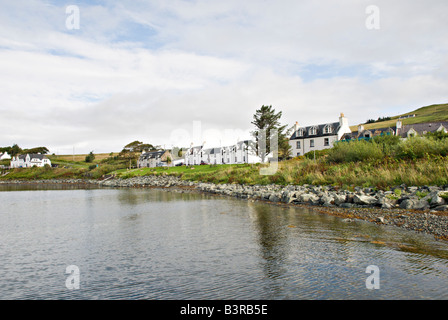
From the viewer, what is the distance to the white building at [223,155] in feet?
283

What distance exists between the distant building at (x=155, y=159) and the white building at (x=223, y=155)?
8961 millimetres

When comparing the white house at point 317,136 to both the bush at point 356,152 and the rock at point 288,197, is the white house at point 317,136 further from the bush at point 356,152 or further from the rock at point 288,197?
the rock at point 288,197

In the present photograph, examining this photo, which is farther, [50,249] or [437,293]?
[50,249]

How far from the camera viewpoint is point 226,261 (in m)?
9.60

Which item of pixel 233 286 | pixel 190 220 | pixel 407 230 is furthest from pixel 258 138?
pixel 233 286

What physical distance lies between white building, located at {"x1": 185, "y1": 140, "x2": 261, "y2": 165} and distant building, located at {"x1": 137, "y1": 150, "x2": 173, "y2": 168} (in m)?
8.96

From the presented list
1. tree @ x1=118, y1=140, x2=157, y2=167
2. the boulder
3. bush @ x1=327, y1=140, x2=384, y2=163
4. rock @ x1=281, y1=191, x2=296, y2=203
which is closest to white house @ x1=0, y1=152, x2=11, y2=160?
tree @ x1=118, y1=140, x2=157, y2=167

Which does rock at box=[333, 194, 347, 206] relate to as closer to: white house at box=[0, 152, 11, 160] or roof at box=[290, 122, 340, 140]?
roof at box=[290, 122, 340, 140]

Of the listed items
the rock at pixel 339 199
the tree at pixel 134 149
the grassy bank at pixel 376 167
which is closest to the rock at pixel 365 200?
the rock at pixel 339 199

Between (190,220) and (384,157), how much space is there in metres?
19.8

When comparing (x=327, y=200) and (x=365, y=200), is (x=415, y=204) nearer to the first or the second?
(x=365, y=200)

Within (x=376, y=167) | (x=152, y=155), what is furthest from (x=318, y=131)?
(x=152, y=155)
